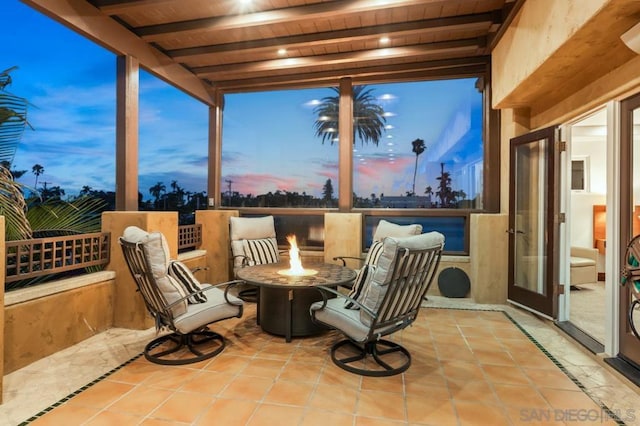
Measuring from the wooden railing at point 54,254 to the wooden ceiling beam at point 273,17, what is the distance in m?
2.35

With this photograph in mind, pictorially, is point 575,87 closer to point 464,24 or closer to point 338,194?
point 464,24

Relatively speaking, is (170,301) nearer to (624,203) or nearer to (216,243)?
(216,243)

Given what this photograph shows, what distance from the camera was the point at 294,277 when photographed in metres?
3.21

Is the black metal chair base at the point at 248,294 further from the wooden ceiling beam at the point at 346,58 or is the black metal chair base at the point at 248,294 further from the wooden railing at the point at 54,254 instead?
the wooden ceiling beam at the point at 346,58

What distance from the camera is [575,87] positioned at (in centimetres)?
317

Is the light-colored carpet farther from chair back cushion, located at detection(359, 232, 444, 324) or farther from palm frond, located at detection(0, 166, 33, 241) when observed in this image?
palm frond, located at detection(0, 166, 33, 241)

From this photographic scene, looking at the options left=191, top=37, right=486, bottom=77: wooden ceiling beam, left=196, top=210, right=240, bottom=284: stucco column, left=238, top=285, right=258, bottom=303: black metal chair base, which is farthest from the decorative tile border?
left=191, top=37, right=486, bottom=77: wooden ceiling beam

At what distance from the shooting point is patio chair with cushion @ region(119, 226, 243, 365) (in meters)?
2.50

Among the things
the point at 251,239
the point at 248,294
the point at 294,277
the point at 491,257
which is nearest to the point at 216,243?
the point at 251,239

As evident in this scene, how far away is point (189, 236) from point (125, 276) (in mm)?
1262

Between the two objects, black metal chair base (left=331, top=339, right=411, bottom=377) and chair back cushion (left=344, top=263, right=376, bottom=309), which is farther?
chair back cushion (left=344, top=263, right=376, bottom=309)

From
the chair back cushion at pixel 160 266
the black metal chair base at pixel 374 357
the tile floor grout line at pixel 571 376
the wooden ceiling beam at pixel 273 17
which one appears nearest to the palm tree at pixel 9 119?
the chair back cushion at pixel 160 266

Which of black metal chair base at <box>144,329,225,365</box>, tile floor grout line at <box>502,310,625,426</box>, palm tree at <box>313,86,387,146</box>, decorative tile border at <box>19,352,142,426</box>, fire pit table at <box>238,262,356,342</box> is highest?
palm tree at <box>313,86,387,146</box>

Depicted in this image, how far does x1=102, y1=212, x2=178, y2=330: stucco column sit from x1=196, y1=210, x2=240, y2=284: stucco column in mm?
1387
